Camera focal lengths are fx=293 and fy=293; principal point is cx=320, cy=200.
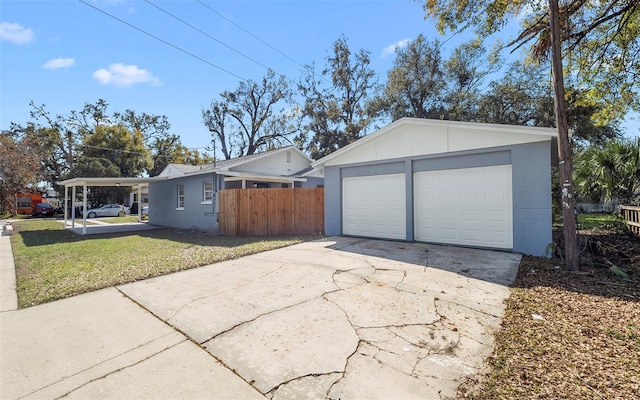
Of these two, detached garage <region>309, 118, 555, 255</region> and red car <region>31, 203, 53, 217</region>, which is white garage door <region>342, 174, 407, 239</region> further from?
red car <region>31, 203, 53, 217</region>

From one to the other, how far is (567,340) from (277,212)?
9.61 meters

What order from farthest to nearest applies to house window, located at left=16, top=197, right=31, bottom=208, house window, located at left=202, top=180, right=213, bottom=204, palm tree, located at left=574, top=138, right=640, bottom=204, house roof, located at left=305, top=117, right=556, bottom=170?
house window, located at left=16, top=197, right=31, bottom=208
house window, located at left=202, top=180, right=213, bottom=204
palm tree, located at left=574, top=138, right=640, bottom=204
house roof, located at left=305, top=117, right=556, bottom=170

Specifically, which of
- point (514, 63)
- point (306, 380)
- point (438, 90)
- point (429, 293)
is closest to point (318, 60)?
point (438, 90)

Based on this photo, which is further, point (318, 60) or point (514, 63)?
point (318, 60)

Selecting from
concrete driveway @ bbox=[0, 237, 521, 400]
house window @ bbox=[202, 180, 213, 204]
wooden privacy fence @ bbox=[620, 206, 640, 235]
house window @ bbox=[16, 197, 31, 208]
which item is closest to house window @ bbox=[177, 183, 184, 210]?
house window @ bbox=[202, 180, 213, 204]

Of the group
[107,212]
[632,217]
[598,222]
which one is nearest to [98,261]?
[632,217]

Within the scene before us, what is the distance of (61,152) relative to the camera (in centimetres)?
3166

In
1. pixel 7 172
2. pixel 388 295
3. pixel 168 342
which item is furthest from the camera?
pixel 7 172

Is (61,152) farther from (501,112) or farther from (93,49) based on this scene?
(501,112)

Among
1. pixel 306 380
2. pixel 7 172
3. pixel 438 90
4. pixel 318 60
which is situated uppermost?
pixel 318 60

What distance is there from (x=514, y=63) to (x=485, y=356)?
63.4 ft

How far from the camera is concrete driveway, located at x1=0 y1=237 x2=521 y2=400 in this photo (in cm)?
246

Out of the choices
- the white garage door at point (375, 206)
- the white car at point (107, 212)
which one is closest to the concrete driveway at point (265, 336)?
the white garage door at point (375, 206)

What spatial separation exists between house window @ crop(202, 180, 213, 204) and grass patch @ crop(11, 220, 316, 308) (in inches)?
162
